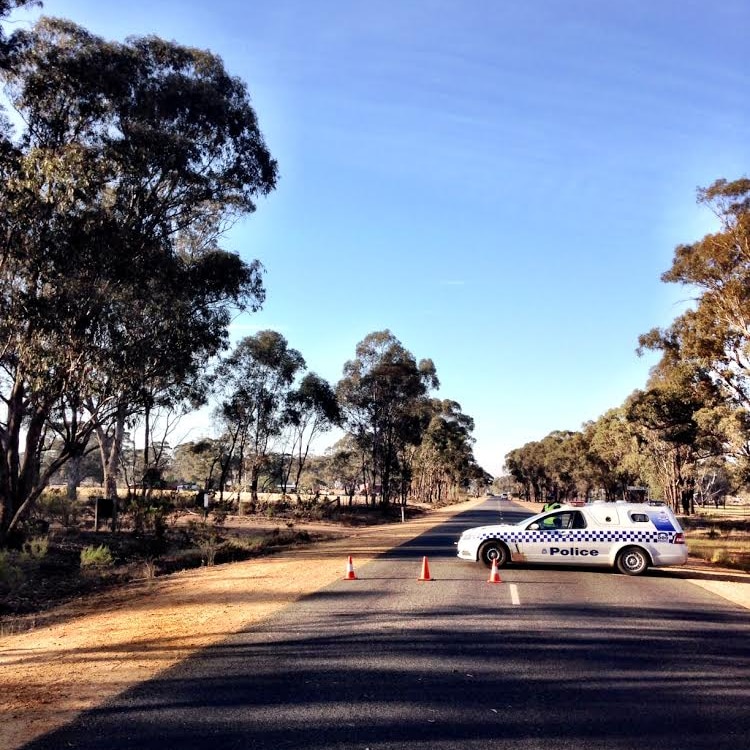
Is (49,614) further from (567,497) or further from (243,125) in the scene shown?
(567,497)

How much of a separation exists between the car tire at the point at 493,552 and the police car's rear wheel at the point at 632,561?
2523 mm

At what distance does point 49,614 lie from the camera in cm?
1237

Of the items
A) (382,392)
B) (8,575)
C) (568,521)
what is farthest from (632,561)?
(382,392)

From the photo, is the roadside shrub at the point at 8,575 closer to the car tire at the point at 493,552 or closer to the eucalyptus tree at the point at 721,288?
the car tire at the point at 493,552

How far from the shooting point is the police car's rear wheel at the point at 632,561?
16.4m

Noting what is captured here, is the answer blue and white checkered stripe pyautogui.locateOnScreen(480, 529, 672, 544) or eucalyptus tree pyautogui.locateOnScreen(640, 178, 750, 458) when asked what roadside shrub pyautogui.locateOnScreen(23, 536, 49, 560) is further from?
eucalyptus tree pyautogui.locateOnScreen(640, 178, 750, 458)

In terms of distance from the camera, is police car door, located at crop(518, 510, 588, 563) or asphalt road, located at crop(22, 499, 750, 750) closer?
asphalt road, located at crop(22, 499, 750, 750)

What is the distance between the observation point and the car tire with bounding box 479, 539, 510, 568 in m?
16.8

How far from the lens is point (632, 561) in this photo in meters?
16.5

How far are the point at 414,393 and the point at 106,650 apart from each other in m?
50.6

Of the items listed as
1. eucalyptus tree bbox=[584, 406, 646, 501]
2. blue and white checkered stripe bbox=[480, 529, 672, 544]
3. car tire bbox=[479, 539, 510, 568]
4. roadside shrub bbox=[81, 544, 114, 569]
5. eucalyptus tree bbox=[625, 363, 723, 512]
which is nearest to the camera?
blue and white checkered stripe bbox=[480, 529, 672, 544]

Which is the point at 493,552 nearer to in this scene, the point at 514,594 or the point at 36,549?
the point at 514,594

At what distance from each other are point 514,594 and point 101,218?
15.1 meters

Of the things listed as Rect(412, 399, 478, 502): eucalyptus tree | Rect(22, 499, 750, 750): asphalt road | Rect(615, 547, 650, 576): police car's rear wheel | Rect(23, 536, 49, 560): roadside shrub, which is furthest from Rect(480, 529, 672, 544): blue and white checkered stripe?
Rect(412, 399, 478, 502): eucalyptus tree
